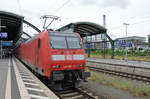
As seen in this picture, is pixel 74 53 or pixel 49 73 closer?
pixel 49 73

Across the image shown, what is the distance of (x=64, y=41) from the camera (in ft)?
29.2

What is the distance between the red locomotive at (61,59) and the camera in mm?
8015

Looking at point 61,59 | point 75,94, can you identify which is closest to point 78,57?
point 61,59

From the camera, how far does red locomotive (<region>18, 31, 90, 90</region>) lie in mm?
8015

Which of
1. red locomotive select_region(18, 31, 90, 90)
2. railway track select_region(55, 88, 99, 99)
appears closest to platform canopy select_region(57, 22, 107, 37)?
red locomotive select_region(18, 31, 90, 90)

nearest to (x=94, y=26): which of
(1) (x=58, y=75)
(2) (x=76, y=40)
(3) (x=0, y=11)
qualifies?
(3) (x=0, y=11)

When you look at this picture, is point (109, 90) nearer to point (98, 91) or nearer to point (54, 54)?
point (98, 91)

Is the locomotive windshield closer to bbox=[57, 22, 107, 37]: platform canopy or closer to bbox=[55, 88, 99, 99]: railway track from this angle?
bbox=[55, 88, 99, 99]: railway track

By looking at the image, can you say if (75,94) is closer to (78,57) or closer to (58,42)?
(78,57)

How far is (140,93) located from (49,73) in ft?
14.7

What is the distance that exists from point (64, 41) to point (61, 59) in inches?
44.5

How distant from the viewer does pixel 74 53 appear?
878 cm

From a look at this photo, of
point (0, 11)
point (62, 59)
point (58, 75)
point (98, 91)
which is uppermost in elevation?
point (0, 11)

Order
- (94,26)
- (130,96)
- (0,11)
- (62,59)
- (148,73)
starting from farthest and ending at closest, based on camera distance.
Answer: (94,26) → (0,11) → (148,73) → (62,59) → (130,96)
